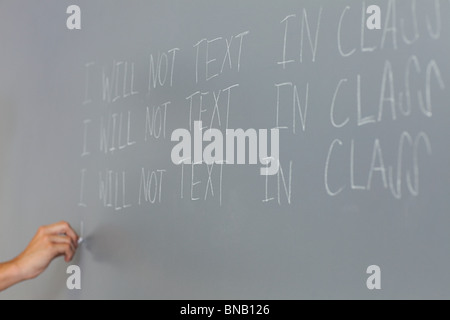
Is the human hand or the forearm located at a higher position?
the human hand

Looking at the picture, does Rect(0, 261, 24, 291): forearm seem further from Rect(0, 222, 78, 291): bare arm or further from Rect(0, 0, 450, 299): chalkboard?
Rect(0, 0, 450, 299): chalkboard

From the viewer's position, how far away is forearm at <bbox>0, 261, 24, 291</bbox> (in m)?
1.05

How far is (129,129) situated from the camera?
3.48 ft

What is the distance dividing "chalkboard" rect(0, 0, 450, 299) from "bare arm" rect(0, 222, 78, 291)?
0.04 m

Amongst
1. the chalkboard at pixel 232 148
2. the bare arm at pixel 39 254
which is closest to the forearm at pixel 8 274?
the bare arm at pixel 39 254

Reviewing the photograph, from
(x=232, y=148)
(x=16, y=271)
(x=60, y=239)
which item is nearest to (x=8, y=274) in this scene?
(x=16, y=271)

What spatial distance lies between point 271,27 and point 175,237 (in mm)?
417

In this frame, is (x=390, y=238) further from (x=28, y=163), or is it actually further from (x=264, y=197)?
(x=28, y=163)

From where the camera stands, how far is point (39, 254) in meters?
1.06

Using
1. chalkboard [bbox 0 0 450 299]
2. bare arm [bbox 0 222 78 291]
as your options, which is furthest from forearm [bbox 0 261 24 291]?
chalkboard [bbox 0 0 450 299]

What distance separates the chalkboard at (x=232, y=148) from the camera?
84cm

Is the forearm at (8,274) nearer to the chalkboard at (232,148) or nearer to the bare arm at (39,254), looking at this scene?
the bare arm at (39,254)

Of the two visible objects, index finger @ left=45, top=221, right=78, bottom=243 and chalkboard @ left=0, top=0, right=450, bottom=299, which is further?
index finger @ left=45, top=221, right=78, bottom=243

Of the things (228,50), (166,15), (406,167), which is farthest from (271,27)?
(406,167)
